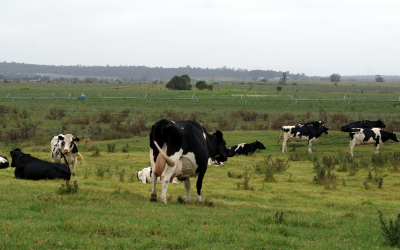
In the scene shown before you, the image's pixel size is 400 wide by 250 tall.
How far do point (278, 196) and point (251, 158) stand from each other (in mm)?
10826

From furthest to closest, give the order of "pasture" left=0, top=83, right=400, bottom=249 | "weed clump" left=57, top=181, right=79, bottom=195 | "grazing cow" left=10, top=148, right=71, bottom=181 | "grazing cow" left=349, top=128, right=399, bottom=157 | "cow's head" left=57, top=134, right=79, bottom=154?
"grazing cow" left=349, top=128, right=399, bottom=157 → "cow's head" left=57, top=134, right=79, bottom=154 → "grazing cow" left=10, top=148, right=71, bottom=181 → "weed clump" left=57, top=181, right=79, bottom=195 → "pasture" left=0, top=83, right=400, bottom=249

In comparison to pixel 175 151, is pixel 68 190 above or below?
below

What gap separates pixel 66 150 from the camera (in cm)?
1478

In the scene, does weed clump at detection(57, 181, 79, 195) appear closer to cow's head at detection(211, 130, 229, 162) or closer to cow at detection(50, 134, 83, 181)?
cow's head at detection(211, 130, 229, 162)

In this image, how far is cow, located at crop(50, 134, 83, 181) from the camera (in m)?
14.9

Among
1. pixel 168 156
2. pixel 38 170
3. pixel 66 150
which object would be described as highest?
pixel 168 156

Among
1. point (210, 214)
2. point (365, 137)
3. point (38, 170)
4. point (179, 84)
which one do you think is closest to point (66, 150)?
point (38, 170)

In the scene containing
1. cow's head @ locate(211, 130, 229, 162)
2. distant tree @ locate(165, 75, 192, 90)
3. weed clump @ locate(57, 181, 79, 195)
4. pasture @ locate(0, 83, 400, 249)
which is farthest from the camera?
distant tree @ locate(165, 75, 192, 90)

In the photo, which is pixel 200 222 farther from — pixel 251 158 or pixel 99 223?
pixel 251 158

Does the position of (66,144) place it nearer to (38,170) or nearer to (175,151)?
(38,170)

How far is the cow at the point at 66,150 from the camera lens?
1492 centimetres

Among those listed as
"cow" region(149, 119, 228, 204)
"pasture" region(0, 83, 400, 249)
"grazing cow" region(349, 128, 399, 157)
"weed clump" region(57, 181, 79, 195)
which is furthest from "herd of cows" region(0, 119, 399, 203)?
"grazing cow" region(349, 128, 399, 157)

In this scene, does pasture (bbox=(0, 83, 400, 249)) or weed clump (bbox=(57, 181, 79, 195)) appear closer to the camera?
pasture (bbox=(0, 83, 400, 249))

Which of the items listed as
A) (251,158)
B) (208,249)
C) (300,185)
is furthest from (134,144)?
(208,249)
